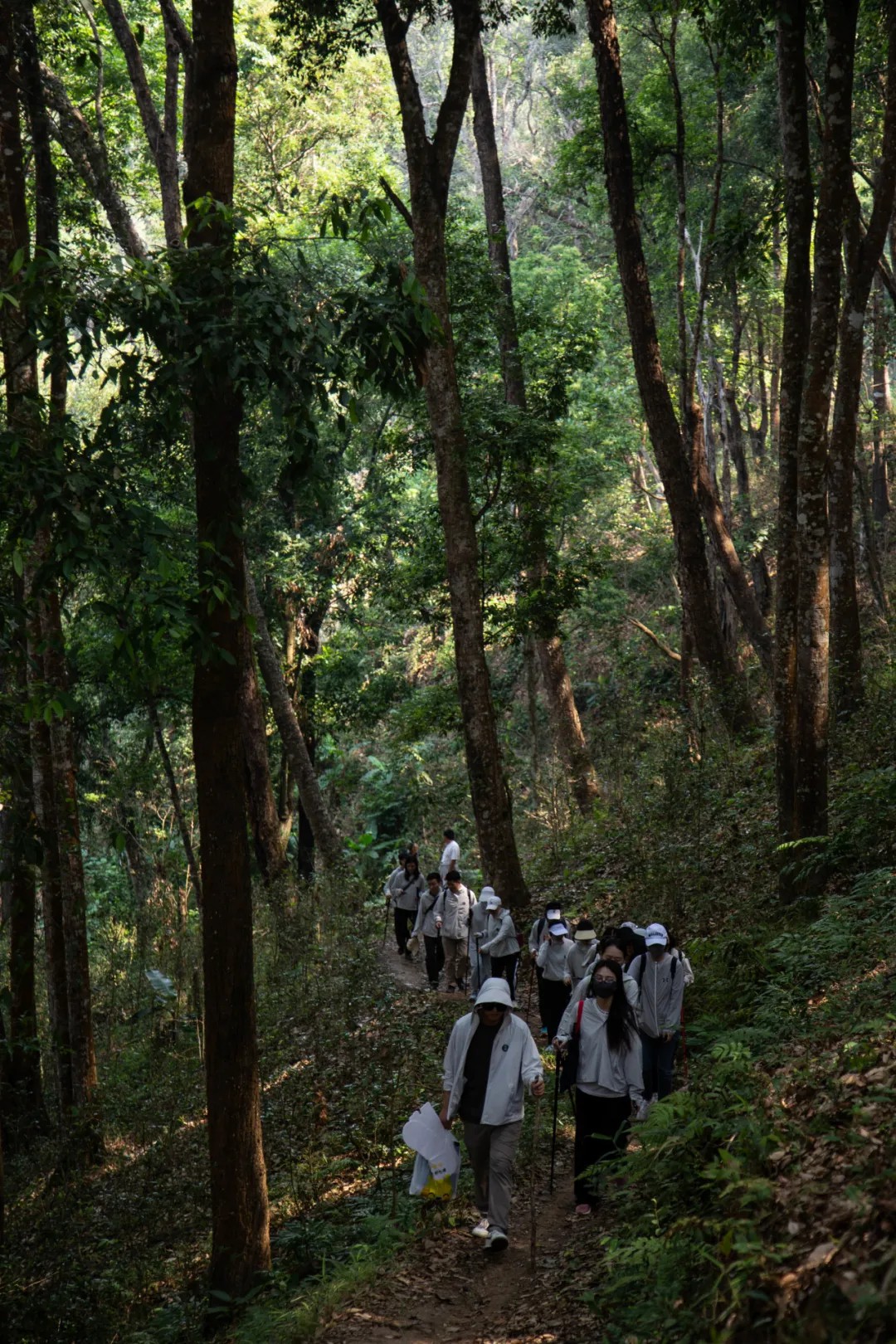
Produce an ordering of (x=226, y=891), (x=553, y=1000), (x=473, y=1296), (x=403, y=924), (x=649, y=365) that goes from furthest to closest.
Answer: (x=403, y=924) < (x=649, y=365) < (x=553, y=1000) < (x=226, y=891) < (x=473, y=1296)

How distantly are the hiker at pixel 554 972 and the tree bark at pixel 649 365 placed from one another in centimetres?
674

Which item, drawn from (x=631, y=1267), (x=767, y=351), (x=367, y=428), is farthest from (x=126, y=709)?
(x=767, y=351)

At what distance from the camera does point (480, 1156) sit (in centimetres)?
718

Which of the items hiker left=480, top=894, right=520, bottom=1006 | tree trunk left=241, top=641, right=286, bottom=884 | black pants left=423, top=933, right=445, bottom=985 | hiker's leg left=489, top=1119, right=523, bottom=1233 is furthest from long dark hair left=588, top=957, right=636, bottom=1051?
tree trunk left=241, top=641, right=286, bottom=884

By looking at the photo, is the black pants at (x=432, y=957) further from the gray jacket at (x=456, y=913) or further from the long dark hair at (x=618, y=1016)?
the long dark hair at (x=618, y=1016)

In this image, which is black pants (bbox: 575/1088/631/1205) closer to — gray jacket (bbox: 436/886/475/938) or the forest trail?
the forest trail

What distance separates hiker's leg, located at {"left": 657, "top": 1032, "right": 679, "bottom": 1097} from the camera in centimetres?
875

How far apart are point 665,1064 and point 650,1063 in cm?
11

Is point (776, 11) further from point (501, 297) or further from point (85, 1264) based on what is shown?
point (85, 1264)

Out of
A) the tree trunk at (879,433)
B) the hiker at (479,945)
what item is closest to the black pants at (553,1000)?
the hiker at (479,945)

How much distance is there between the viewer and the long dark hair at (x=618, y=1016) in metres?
7.71

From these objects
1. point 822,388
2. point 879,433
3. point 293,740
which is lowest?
point 293,740

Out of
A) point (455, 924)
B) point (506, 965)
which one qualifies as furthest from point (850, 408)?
point (455, 924)

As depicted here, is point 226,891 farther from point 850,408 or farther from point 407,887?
point 850,408
